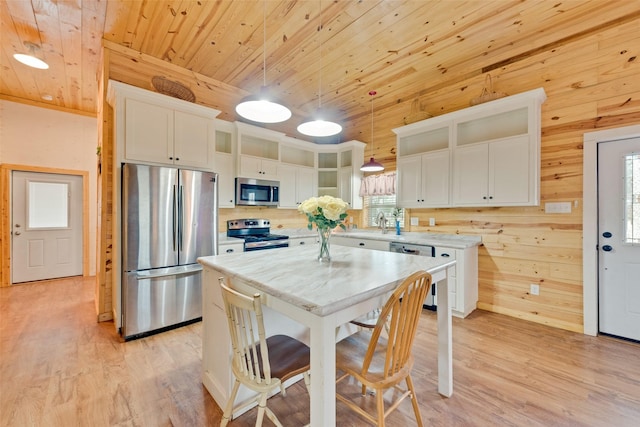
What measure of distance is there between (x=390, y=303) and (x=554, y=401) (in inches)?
63.0

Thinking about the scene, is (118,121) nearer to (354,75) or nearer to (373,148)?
(354,75)

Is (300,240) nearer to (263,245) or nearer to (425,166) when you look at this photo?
(263,245)

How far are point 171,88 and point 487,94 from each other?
154 inches

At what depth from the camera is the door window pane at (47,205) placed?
4.62 metres

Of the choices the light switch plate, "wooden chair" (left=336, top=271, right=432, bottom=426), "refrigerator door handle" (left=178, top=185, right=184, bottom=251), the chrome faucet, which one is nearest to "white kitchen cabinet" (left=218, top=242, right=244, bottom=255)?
"refrigerator door handle" (left=178, top=185, right=184, bottom=251)

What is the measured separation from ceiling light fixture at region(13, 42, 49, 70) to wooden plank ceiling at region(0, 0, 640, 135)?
5 cm

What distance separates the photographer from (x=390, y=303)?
4.11 feet

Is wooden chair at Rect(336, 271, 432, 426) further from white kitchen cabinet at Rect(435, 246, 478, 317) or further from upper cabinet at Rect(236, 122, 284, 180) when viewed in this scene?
upper cabinet at Rect(236, 122, 284, 180)

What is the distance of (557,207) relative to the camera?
291 cm

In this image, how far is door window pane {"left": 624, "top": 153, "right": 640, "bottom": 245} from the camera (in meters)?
2.55

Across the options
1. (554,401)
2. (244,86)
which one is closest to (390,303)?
(554,401)

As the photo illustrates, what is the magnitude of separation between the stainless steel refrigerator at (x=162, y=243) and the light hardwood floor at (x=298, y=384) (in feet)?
0.74

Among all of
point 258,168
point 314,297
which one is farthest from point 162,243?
point 314,297

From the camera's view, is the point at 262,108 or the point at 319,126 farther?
the point at 319,126
